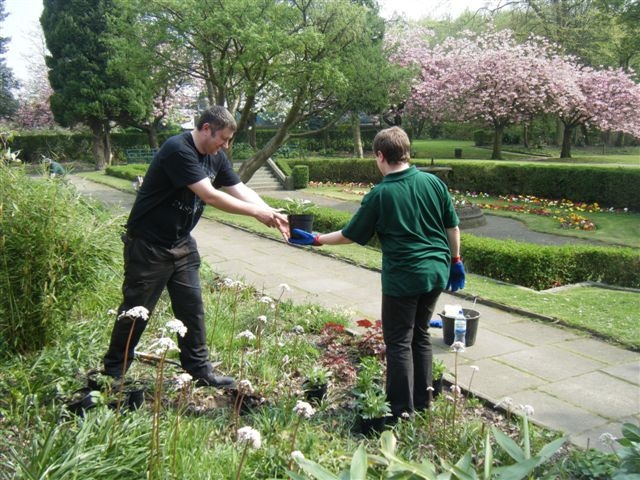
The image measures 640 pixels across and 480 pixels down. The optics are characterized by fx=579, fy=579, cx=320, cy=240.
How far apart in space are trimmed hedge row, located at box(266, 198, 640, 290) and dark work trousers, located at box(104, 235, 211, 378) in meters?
4.31

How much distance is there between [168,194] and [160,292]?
0.61 meters

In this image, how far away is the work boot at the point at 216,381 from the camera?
3633 millimetres

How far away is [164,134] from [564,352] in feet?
118

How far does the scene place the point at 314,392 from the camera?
3.65 m

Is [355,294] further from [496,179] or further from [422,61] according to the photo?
[422,61]

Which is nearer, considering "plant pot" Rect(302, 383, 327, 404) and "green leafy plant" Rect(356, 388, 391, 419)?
"green leafy plant" Rect(356, 388, 391, 419)

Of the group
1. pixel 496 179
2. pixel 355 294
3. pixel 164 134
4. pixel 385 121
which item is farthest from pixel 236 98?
pixel 164 134

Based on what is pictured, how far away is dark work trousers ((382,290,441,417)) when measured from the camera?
329cm

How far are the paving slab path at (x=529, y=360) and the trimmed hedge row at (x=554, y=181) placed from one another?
1173cm

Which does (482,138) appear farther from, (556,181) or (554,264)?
(554,264)

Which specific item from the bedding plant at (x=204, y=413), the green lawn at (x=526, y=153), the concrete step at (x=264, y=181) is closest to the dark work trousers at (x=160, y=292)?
the bedding plant at (x=204, y=413)

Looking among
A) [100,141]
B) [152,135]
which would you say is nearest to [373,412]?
[100,141]

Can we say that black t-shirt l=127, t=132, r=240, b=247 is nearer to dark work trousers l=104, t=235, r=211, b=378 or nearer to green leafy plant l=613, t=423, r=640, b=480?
dark work trousers l=104, t=235, r=211, b=378

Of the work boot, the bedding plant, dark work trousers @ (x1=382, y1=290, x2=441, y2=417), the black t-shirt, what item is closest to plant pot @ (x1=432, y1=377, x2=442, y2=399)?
the bedding plant
